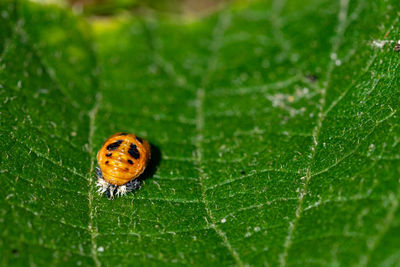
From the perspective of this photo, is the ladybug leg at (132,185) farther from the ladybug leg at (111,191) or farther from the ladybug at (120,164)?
the ladybug leg at (111,191)

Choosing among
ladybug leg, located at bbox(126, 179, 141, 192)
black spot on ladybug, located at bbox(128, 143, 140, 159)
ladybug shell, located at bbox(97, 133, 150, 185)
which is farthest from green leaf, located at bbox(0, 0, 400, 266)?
black spot on ladybug, located at bbox(128, 143, 140, 159)

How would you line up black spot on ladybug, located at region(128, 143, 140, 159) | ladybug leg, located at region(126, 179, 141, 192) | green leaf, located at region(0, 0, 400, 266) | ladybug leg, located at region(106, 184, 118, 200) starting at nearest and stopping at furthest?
green leaf, located at region(0, 0, 400, 266) → ladybug leg, located at region(106, 184, 118, 200) → ladybug leg, located at region(126, 179, 141, 192) → black spot on ladybug, located at region(128, 143, 140, 159)

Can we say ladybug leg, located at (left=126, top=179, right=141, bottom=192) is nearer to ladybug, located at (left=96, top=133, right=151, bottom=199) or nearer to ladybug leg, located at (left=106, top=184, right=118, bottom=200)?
ladybug, located at (left=96, top=133, right=151, bottom=199)

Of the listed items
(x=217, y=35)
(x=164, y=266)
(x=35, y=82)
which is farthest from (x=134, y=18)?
(x=164, y=266)

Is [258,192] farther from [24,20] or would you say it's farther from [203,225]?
[24,20]

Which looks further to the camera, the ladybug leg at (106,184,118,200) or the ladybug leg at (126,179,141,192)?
the ladybug leg at (126,179,141,192)

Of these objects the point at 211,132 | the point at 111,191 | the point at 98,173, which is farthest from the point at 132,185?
the point at 211,132

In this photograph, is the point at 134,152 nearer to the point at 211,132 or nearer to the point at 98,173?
the point at 98,173

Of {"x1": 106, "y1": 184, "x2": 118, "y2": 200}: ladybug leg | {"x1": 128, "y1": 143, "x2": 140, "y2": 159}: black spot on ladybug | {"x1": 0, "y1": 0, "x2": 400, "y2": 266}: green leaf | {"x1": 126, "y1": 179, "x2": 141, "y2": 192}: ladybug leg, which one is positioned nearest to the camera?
{"x1": 0, "y1": 0, "x2": 400, "y2": 266}: green leaf

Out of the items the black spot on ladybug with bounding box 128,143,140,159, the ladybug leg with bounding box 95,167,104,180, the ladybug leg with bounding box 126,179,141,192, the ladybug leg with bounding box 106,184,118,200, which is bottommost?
the ladybug leg with bounding box 106,184,118,200
